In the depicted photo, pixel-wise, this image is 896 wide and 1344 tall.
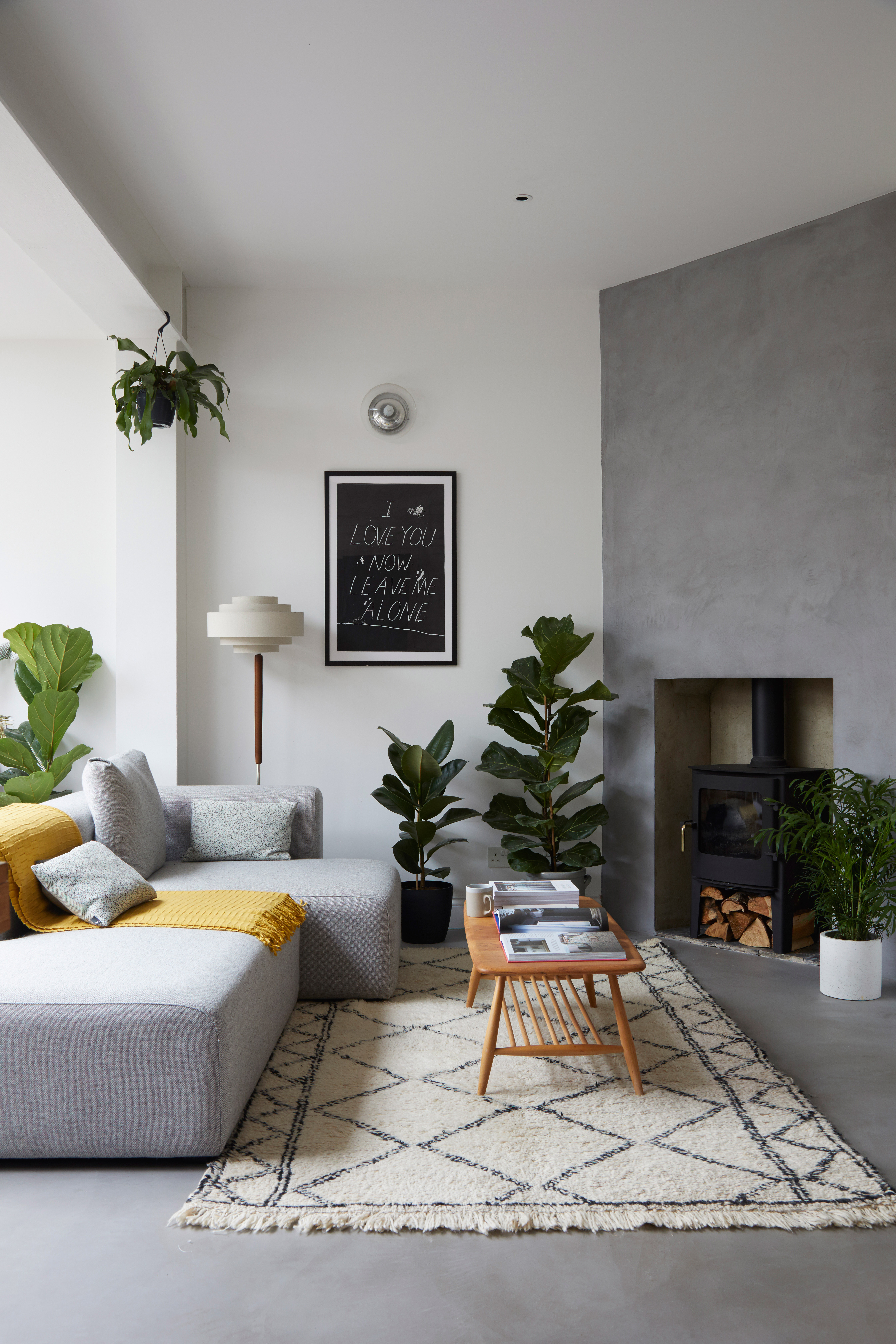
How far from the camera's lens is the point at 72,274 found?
12.0 ft

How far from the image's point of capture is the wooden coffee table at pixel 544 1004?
2430 millimetres

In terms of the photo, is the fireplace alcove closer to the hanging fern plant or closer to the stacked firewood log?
the stacked firewood log

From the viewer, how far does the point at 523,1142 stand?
A: 2215 millimetres

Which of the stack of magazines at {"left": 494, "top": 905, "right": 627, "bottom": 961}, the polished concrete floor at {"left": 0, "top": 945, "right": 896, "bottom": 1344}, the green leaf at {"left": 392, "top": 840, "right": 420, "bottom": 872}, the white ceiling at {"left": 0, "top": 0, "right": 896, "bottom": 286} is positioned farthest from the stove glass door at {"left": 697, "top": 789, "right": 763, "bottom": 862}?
the white ceiling at {"left": 0, "top": 0, "right": 896, "bottom": 286}

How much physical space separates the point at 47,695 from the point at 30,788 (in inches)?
17.7

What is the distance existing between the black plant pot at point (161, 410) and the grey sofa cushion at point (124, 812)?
145 cm

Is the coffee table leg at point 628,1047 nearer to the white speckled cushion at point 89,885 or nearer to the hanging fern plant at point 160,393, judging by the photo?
the white speckled cushion at point 89,885

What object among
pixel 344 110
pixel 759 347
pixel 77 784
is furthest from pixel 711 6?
pixel 77 784

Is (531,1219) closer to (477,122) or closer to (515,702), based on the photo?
(515,702)

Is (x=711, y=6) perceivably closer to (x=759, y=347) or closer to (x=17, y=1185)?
(x=759, y=347)

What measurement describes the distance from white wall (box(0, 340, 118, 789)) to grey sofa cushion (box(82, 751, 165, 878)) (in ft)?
4.50

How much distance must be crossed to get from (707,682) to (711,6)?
2.75 meters

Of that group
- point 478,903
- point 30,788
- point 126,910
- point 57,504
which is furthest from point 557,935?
point 57,504

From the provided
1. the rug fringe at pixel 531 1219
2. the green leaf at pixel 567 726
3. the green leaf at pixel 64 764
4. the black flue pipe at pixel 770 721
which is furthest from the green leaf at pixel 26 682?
the black flue pipe at pixel 770 721
